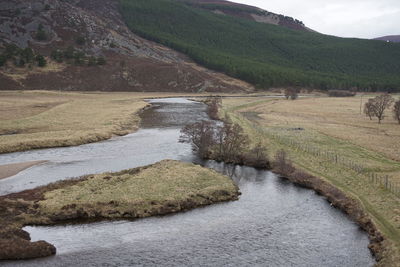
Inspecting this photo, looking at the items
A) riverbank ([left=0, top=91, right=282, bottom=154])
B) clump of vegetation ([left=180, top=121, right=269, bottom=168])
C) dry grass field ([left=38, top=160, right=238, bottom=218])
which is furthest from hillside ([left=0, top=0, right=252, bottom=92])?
dry grass field ([left=38, top=160, right=238, bottom=218])

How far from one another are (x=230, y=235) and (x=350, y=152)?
3437cm

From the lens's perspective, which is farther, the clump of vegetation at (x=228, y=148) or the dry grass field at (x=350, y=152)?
the clump of vegetation at (x=228, y=148)

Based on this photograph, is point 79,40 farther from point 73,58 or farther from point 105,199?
point 105,199

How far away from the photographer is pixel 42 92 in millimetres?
140250

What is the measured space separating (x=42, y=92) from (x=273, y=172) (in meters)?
108

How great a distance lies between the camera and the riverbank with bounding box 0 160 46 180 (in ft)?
167

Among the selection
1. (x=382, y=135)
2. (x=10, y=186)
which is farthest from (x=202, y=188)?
(x=382, y=135)

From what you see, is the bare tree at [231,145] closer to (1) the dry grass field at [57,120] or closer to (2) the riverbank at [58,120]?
(2) the riverbank at [58,120]

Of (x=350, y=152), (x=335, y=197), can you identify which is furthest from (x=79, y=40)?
(x=335, y=197)

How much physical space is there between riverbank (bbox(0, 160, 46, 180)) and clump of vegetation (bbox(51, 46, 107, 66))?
126 meters

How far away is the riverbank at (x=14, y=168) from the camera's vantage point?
50769 millimetres

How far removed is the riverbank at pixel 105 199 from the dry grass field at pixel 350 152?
1338 centimetres

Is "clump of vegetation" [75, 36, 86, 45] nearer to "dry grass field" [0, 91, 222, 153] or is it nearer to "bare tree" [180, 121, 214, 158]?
"dry grass field" [0, 91, 222, 153]

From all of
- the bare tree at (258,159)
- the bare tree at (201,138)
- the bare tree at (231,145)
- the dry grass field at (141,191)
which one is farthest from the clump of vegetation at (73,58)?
the dry grass field at (141,191)
